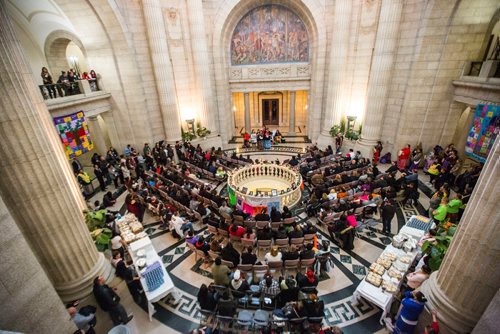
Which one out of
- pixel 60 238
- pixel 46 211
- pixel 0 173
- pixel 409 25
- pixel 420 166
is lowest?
pixel 420 166

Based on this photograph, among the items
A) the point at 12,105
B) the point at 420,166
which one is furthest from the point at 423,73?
the point at 12,105

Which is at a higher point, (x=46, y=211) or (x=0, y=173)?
(x=0, y=173)

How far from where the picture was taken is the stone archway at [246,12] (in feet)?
47.1

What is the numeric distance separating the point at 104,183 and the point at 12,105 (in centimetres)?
848

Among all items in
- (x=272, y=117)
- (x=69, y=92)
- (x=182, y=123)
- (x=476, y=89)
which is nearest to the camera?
(x=476, y=89)

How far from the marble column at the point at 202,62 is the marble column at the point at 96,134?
5.70 meters

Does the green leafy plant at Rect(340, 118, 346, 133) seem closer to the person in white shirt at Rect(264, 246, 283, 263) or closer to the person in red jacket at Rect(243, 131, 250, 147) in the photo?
the person in red jacket at Rect(243, 131, 250, 147)

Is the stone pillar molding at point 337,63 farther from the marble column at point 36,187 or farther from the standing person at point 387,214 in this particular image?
the marble column at point 36,187

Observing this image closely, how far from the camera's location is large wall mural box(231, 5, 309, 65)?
49.7 ft

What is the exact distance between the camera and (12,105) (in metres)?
3.92

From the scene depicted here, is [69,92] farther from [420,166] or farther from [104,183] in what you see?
[420,166]

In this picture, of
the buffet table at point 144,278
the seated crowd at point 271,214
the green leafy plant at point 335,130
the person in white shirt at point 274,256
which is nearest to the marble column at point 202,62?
the seated crowd at point 271,214

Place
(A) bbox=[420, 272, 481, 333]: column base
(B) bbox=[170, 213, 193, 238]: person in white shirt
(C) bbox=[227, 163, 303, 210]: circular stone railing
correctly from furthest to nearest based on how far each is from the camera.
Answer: (C) bbox=[227, 163, 303, 210]: circular stone railing < (B) bbox=[170, 213, 193, 238]: person in white shirt < (A) bbox=[420, 272, 481, 333]: column base

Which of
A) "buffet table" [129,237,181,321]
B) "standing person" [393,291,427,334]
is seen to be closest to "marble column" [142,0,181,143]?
"buffet table" [129,237,181,321]
